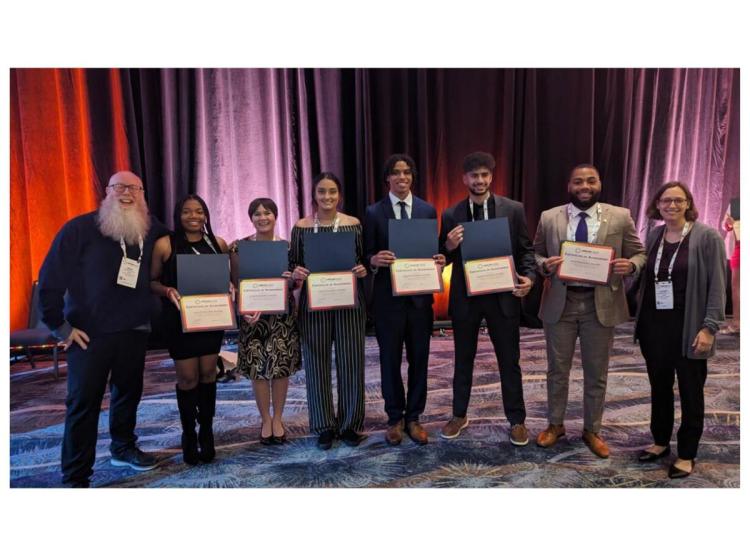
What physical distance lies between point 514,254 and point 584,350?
2.02ft

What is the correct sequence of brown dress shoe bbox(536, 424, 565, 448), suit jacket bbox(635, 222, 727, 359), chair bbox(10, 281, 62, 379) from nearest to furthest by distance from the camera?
suit jacket bbox(635, 222, 727, 359), brown dress shoe bbox(536, 424, 565, 448), chair bbox(10, 281, 62, 379)

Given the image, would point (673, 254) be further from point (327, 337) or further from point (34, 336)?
point (34, 336)

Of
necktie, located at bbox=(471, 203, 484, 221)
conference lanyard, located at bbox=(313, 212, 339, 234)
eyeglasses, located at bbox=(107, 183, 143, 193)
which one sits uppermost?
eyeglasses, located at bbox=(107, 183, 143, 193)

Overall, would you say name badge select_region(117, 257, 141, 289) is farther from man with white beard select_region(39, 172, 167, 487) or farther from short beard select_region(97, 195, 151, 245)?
short beard select_region(97, 195, 151, 245)

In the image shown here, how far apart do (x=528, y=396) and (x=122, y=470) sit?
262cm

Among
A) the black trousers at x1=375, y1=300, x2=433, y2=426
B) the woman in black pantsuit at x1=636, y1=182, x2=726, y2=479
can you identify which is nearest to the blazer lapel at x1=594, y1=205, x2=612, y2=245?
the woman in black pantsuit at x1=636, y1=182, x2=726, y2=479

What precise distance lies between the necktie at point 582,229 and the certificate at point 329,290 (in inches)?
46.5

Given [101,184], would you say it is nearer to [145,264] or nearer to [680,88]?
[145,264]

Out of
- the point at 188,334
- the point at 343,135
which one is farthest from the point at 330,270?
the point at 343,135

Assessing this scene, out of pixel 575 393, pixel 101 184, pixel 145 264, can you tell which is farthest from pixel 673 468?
pixel 101 184

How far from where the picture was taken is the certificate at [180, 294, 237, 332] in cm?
233

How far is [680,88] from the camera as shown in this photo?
584cm

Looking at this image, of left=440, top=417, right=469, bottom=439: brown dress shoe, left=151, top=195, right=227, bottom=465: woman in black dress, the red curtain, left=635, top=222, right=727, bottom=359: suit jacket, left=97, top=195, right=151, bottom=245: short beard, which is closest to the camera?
left=635, top=222, right=727, bottom=359: suit jacket

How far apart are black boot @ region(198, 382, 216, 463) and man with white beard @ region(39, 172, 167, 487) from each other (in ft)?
1.38
